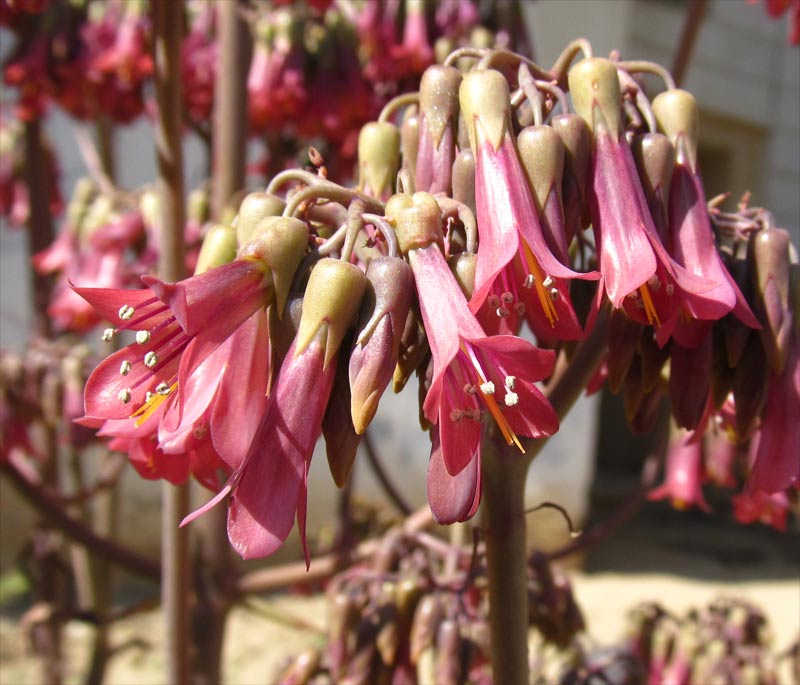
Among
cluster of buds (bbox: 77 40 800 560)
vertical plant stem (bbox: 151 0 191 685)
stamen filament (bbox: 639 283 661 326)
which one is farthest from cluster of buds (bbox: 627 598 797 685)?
stamen filament (bbox: 639 283 661 326)

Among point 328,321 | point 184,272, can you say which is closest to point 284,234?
point 328,321

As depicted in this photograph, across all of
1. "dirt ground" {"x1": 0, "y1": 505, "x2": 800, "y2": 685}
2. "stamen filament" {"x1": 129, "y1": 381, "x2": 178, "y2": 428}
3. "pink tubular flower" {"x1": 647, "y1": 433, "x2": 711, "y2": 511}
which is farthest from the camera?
"dirt ground" {"x1": 0, "y1": 505, "x2": 800, "y2": 685}

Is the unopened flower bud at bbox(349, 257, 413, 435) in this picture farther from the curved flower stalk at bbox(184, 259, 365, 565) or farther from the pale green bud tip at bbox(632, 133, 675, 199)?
the pale green bud tip at bbox(632, 133, 675, 199)

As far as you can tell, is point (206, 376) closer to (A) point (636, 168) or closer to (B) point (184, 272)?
(A) point (636, 168)

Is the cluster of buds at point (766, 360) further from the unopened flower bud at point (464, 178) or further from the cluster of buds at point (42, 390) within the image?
the cluster of buds at point (42, 390)

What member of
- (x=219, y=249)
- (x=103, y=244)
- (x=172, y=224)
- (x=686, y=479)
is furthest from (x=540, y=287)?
(x=103, y=244)

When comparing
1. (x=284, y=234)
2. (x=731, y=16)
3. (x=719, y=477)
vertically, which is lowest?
(x=719, y=477)

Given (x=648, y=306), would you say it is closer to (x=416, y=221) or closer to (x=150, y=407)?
(x=416, y=221)
